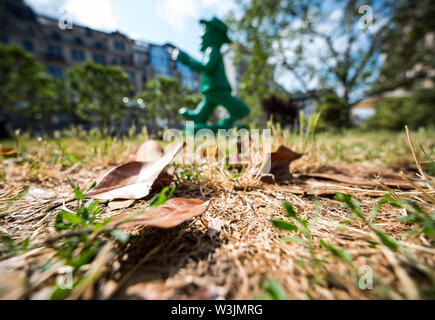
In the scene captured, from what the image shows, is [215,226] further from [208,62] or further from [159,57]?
[159,57]

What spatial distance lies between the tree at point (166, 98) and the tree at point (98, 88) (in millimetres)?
1572

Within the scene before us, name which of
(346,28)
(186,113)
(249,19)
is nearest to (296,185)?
(186,113)

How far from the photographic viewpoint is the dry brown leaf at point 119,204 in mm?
661

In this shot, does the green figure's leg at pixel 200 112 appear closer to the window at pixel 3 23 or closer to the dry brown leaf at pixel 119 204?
the dry brown leaf at pixel 119 204

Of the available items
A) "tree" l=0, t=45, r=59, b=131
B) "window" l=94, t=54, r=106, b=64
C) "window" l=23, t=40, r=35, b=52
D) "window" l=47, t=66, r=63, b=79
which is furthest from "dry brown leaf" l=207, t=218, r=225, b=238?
"window" l=23, t=40, r=35, b=52

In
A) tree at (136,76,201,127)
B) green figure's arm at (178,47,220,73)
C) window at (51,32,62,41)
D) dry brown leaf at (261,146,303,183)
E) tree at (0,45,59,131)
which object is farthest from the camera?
window at (51,32,62,41)

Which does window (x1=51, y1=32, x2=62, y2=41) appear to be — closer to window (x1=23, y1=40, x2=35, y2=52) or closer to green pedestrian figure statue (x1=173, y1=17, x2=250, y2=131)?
window (x1=23, y1=40, x2=35, y2=52)

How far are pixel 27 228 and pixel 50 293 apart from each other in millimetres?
385

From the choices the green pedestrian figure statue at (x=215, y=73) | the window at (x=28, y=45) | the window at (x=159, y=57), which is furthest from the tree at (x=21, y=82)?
the window at (x=28, y=45)

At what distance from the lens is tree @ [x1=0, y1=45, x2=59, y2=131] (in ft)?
29.0

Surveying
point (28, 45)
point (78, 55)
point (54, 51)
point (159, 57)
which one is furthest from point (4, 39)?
point (159, 57)

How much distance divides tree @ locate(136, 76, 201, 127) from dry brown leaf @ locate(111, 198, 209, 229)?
1074 cm

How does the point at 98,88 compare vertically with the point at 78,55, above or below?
below

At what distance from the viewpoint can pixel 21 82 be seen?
925 cm
